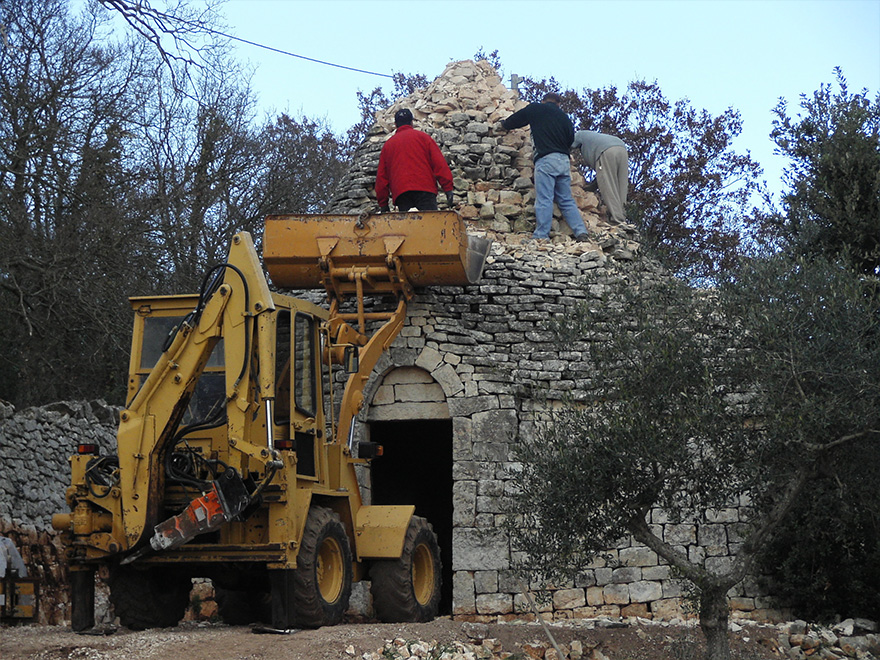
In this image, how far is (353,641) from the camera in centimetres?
734

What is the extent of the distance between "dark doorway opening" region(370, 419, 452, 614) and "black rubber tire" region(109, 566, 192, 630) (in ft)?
19.0

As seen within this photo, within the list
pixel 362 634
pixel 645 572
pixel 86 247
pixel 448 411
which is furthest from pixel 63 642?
pixel 86 247

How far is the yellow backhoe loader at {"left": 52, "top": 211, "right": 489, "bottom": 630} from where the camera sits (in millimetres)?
7531

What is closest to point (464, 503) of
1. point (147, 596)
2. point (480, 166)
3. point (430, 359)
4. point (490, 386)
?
point (490, 386)

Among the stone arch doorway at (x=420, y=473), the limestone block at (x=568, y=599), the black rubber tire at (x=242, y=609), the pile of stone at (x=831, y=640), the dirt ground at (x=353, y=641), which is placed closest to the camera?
the dirt ground at (x=353, y=641)

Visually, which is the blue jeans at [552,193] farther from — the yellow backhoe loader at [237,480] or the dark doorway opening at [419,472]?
the yellow backhoe loader at [237,480]

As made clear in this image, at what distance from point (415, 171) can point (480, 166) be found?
1.77 metres

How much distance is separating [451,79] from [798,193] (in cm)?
491

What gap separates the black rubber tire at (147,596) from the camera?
796cm

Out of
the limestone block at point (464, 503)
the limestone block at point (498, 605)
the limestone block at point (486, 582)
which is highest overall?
the limestone block at point (464, 503)

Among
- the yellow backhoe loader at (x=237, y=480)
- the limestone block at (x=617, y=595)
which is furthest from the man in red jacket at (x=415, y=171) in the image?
the limestone block at (x=617, y=595)

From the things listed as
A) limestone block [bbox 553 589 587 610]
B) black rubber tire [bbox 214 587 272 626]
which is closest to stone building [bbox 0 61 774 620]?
limestone block [bbox 553 589 587 610]

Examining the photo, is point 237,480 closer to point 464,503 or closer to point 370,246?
point 370,246

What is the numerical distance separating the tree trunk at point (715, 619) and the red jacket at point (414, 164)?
5.59m
